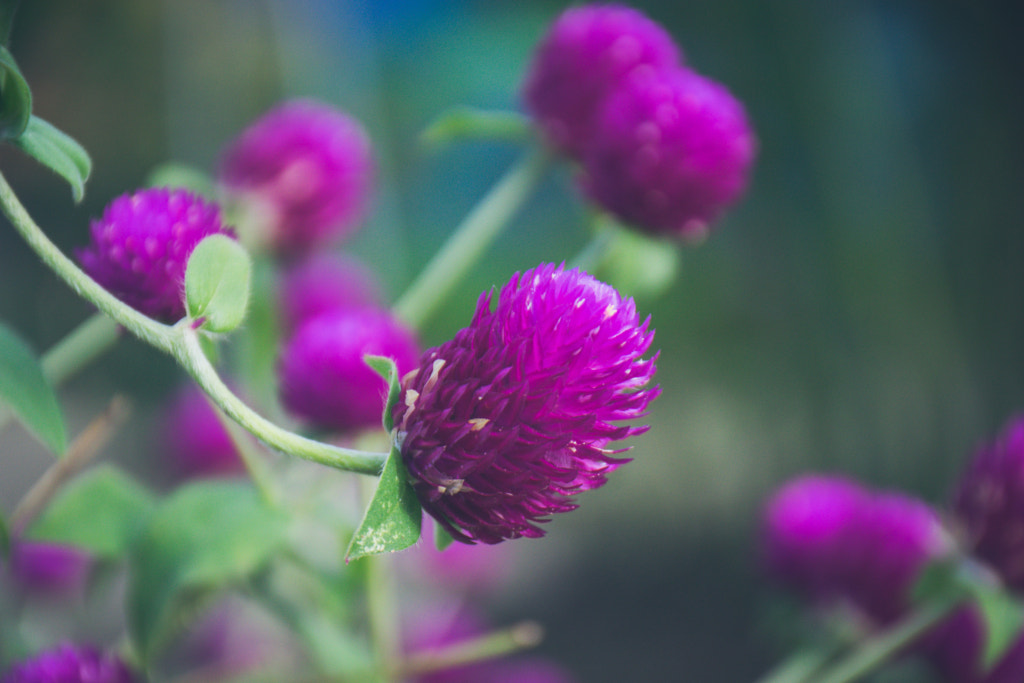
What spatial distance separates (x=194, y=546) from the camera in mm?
337

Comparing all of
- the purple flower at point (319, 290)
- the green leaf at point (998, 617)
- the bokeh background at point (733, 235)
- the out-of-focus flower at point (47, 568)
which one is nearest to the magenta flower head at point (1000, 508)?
the green leaf at point (998, 617)

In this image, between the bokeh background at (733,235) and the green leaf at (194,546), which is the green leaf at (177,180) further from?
the bokeh background at (733,235)

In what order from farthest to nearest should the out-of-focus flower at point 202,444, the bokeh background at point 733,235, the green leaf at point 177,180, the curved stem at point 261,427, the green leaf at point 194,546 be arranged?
the bokeh background at point 733,235
the out-of-focus flower at point 202,444
the green leaf at point 177,180
the green leaf at point 194,546
the curved stem at point 261,427

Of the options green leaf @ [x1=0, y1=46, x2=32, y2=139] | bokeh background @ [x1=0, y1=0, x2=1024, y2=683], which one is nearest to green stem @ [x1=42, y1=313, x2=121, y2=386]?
green leaf @ [x1=0, y1=46, x2=32, y2=139]

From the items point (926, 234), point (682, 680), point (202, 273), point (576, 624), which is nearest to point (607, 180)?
point (202, 273)

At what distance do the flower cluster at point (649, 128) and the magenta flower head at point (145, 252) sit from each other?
0.23m

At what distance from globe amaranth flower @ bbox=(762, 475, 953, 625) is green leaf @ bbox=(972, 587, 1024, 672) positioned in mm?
44

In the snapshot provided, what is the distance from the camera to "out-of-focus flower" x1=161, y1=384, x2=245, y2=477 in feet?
1.86

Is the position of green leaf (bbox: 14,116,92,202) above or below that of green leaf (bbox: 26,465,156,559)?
above

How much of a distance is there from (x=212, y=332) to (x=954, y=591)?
16.9 inches

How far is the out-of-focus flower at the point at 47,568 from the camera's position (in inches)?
22.7

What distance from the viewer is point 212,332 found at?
236 mm

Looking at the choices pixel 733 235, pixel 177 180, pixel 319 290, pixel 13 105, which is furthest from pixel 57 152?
pixel 733 235

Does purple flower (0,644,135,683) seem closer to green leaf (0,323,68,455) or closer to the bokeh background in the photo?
green leaf (0,323,68,455)
